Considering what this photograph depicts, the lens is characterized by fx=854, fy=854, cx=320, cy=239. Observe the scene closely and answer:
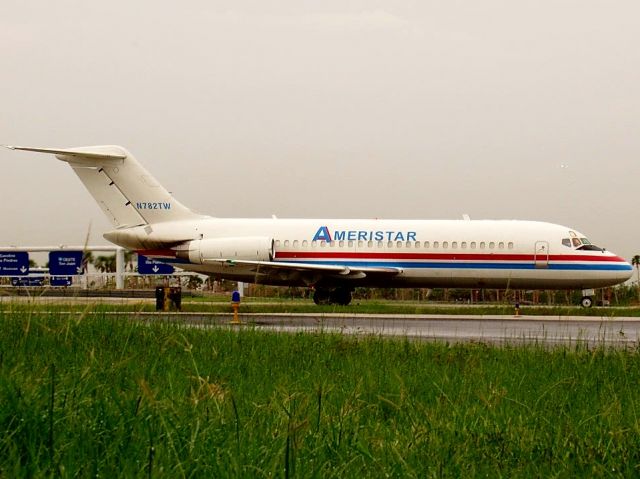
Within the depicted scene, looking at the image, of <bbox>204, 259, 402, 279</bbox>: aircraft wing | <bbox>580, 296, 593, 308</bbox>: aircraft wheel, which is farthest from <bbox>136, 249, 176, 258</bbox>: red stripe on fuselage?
<bbox>580, 296, 593, 308</bbox>: aircraft wheel

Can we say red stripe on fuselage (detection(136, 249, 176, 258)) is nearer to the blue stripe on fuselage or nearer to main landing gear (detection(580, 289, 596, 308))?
the blue stripe on fuselage

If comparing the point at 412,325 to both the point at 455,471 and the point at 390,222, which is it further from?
the point at 455,471

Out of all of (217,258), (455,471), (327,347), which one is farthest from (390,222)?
(455,471)

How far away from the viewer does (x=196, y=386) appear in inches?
268

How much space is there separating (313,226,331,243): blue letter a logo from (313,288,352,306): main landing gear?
1.92 meters

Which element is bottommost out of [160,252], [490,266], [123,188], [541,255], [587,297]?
[587,297]

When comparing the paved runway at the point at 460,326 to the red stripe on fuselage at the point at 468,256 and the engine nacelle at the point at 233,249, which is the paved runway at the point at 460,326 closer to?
the red stripe on fuselage at the point at 468,256

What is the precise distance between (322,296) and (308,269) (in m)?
1.91

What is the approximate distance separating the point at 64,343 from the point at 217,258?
2270 centimetres

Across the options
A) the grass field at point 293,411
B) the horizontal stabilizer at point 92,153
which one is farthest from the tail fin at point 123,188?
the grass field at point 293,411

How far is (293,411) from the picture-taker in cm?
548

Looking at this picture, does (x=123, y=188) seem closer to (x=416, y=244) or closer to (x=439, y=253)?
(x=416, y=244)

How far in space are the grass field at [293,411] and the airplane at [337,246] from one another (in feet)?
64.9

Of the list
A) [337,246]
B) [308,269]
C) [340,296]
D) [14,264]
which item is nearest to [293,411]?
[308,269]
